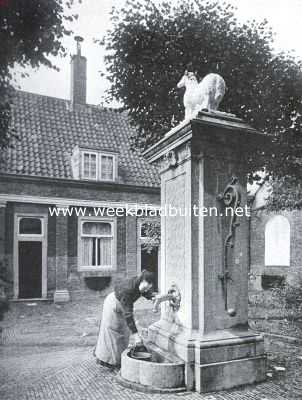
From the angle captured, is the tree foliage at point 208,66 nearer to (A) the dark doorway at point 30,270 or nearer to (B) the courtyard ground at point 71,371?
(B) the courtyard ground at point 71,371

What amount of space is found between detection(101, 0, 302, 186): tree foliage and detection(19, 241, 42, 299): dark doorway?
7.41 metres

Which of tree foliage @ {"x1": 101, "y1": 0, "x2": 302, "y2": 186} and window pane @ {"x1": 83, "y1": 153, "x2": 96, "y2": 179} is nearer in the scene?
tree foliage @ {"x1": 101, "y1": 0, "x2": 302, "y2": 186}

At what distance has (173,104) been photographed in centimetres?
1023

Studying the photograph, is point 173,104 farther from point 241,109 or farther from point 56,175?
point 56,175

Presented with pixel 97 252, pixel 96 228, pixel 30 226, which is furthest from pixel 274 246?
pixel 30 226

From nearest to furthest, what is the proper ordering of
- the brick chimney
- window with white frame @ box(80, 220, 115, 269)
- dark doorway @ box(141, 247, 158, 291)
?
window with white frame @ box(80, 220, 115, 269) → dark doorway @ box(141, 247, 158, 291) → the brick chimney

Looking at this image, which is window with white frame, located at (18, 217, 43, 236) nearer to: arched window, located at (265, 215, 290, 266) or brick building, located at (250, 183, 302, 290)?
brick building, located at (250, 183, 302, 290)

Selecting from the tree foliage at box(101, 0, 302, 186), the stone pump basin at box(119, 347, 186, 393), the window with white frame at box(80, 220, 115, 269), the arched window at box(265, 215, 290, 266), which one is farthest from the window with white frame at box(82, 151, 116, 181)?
the stone pump basin at box(119, 347, 186, 393)

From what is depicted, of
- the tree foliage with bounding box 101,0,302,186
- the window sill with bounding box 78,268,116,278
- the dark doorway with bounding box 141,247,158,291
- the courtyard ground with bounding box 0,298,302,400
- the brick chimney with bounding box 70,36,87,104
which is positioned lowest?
the courtyard ground with bounding box 0,298,302,400

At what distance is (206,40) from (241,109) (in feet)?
6.60

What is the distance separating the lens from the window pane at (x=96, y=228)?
15948mm

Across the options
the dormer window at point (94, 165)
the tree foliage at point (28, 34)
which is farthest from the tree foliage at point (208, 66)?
the dormer window at point (94, 165)

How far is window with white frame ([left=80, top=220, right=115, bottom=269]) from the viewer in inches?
626

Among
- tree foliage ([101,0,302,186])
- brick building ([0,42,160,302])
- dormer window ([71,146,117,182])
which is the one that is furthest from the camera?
dormer window ([71,146,117,182])
